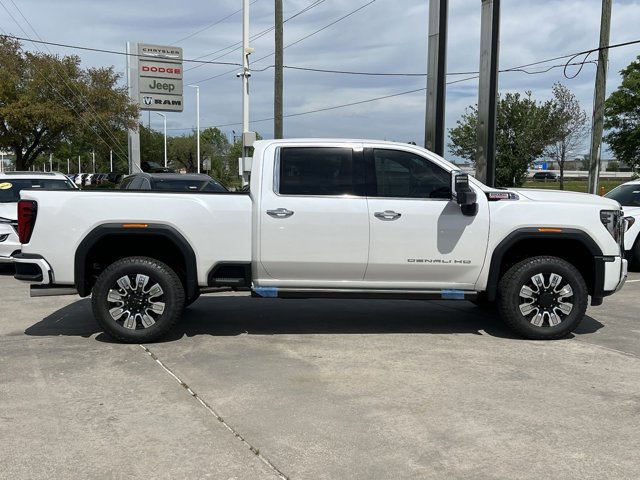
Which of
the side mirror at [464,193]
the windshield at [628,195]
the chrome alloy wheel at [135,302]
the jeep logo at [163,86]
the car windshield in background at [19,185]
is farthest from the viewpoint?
the jeep logo at [163,86]

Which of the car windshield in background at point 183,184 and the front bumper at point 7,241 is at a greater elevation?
the car windshield in background at point 183,184

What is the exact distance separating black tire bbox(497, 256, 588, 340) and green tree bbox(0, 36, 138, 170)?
21.4 m

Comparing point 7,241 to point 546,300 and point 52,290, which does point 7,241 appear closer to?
point 52,290

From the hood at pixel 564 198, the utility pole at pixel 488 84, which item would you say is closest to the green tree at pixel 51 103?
the utility pole at pixel 488 84

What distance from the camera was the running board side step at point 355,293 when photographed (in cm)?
604

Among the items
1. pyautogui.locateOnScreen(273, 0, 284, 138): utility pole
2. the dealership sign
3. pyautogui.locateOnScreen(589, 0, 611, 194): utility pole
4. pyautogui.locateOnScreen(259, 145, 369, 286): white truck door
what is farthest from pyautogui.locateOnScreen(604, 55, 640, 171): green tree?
pyautogui.locateOnScreen(259, 145, 369, 286): white truck door

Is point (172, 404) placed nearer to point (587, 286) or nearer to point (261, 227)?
point (261, 227)

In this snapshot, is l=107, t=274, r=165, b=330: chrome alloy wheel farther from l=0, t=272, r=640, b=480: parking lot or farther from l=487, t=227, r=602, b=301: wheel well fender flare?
l=487, t=227, r=602, b=301: wheel well fender flare

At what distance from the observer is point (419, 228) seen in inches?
236

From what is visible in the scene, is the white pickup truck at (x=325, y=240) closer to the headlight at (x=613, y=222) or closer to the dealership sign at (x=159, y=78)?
the headlight at (x=613, y=222)

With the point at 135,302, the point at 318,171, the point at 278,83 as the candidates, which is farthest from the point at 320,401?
the point at 278,83

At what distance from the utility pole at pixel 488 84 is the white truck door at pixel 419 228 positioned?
5342 millimetres

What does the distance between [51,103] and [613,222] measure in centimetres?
2231

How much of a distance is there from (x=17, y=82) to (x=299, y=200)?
72.6 feet
